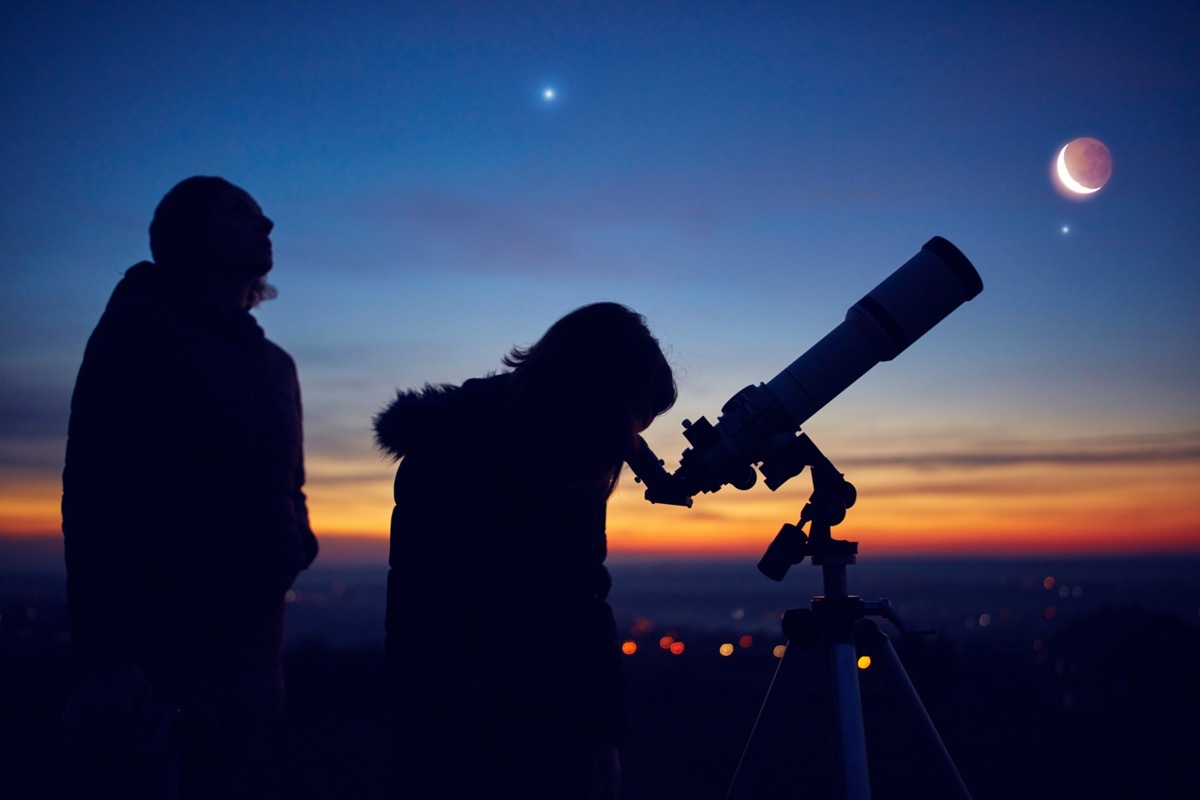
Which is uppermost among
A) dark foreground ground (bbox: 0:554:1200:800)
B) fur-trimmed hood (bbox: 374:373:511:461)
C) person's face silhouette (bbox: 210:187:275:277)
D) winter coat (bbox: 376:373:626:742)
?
person's face silhouette (bbox: 210:187:275:277)

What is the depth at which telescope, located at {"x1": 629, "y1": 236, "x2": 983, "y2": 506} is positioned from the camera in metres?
2.95

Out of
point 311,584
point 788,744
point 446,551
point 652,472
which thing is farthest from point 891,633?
point 311,584

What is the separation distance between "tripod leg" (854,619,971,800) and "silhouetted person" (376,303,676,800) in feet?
3.28

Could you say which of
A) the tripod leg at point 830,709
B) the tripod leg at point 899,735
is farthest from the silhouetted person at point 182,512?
the tripod leg at point 899,735

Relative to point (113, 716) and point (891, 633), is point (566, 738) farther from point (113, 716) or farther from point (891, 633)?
point (891, 633)

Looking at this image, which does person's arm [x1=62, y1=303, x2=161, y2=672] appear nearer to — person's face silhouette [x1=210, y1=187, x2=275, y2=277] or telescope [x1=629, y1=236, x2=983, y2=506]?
person's face silhouette [x1=210, y1=187, x2=275, y2=277]

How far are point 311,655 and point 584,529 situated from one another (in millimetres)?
4623

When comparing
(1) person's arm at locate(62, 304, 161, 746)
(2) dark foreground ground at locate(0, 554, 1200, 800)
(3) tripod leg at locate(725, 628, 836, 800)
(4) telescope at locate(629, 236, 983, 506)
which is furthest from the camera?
(2) dark foreground ground at locate(0, 554, 1200, 800)

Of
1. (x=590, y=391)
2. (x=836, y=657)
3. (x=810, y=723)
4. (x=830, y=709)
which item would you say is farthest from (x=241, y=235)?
(x=810, y=723)

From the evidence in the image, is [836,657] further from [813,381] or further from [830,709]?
[813,381]

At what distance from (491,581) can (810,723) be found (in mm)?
3691

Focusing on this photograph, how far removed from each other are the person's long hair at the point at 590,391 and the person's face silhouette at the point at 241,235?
909mm

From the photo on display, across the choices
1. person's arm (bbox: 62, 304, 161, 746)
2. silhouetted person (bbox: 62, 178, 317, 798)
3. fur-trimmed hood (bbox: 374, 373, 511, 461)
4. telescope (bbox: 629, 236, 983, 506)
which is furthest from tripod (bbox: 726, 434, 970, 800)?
person's arm (bbox: 62, 304, 161, 746)

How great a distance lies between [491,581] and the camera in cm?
209
